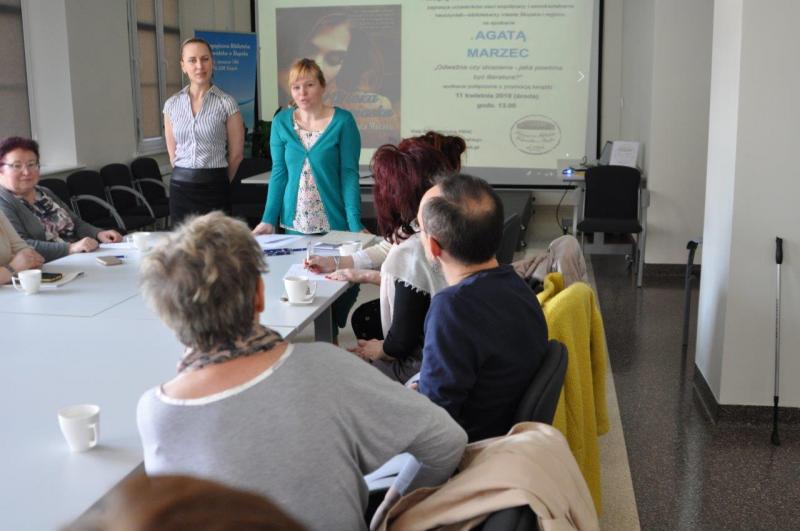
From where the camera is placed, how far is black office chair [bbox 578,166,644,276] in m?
6.76

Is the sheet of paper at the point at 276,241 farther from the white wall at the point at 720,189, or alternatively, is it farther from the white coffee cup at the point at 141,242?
the white wall at the point at 720,189

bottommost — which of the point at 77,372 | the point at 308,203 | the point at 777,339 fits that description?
the point at 777,339

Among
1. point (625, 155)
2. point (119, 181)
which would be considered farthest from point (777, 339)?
point (119, 181)

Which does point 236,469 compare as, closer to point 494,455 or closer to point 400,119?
point 494,455

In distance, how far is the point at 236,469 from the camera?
1.33 meters

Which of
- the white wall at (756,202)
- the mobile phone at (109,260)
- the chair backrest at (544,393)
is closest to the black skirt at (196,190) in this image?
the mobile phone at (109,260)

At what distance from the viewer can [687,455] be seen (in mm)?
3463

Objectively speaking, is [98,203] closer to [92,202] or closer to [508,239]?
[92,202]

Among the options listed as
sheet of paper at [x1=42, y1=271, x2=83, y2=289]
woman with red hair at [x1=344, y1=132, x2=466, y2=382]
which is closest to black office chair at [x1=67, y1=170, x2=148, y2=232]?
sheet of paper at [x1=42, y1=271, x2=83, y2=289]

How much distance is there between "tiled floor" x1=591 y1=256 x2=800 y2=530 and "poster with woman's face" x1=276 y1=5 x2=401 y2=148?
15.8ft

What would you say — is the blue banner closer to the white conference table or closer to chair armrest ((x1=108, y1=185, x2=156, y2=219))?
chair armrest ((x1=108, y1=185, x2=156, y2=219))

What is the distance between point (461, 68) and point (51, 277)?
21.0 feet

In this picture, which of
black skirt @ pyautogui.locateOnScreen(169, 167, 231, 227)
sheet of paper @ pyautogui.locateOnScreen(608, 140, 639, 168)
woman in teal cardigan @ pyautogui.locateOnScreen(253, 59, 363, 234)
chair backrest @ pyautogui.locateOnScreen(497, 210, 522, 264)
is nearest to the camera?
chair backrest @ pyautogui.locateOnScreen(497, 210, 522, 264)

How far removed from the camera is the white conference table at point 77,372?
158 cm
